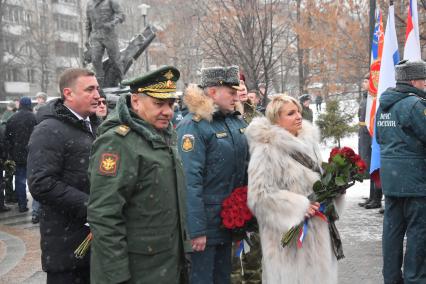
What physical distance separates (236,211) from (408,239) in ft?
6.88

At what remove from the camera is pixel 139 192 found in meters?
2.97

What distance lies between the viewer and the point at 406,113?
16.7 ft

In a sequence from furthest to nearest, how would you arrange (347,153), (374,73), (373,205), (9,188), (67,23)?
(67,23)
(9,188)
(373,205)
(374,73)
(347,153)

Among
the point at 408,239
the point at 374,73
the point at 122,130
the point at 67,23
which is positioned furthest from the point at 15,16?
the point at 122,130

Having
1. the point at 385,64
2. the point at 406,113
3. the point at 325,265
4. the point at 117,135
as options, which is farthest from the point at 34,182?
the point at 385,64

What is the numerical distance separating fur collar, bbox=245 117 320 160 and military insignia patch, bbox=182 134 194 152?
1.61 ft

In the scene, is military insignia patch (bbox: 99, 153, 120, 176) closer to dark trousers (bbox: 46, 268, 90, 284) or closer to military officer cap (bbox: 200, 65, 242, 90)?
dark trousers (bbox: 46, 268, 90, 284)

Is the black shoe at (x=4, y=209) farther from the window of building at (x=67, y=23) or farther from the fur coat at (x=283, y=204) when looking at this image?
the window of building at (x=67, y=23)

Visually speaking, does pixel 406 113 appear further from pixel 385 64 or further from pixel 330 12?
pixel 330 12

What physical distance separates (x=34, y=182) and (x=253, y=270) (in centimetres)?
240

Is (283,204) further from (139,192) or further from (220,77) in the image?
(139,192)

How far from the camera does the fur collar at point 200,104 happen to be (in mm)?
4223

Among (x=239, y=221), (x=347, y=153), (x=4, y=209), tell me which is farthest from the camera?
(x=4, y=209)

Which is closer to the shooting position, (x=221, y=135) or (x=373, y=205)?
(x=221, y=135)
